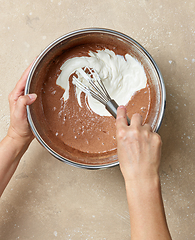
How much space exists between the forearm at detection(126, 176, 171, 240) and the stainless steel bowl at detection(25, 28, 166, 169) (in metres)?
0.15

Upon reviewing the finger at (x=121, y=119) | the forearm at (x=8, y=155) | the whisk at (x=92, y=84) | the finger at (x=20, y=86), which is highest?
the finger at (x=20, y=86)

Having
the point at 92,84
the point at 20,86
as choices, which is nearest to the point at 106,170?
the point at 92,84

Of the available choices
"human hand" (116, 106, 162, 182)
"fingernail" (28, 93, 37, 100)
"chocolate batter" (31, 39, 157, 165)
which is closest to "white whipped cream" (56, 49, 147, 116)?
"chocolate batter" (31, 39, 157, 165)

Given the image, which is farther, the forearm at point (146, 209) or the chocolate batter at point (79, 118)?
the chocolate batter at point (79, 118)

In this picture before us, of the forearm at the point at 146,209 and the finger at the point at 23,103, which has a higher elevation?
the finger at the point at 23,103

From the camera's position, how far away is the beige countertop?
920 mm

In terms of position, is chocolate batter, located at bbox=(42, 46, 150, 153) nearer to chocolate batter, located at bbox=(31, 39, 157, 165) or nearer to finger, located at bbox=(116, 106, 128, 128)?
chocolate batter, located at bbox=(31, 39, 157, 165)

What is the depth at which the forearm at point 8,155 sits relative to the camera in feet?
2.81

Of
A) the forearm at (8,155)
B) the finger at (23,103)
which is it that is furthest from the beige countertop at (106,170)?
the finger at (23,103)

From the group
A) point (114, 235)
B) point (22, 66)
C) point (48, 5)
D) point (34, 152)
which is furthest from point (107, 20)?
point (114, 235)

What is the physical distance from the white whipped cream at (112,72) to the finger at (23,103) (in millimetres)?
132

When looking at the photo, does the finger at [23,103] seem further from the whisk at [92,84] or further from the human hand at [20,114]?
the whisk at [92,84]

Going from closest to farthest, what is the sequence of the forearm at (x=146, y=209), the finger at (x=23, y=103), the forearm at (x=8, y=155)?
1. the forearm at (x=146, y=209)
2. the finger at (x=23, y=103)
3. the forearm at (x=8, y=155)

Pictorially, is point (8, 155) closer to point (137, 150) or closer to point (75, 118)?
point (75, 118)
